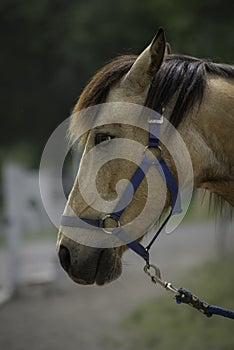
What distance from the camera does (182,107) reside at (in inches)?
99.4

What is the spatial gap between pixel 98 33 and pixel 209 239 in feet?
13.6

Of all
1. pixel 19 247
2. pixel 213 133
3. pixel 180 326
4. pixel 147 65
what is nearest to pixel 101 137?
pixel 147 65

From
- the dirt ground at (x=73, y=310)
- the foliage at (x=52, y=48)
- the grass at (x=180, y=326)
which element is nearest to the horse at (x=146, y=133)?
the dirt ground at (x=73, y=310)

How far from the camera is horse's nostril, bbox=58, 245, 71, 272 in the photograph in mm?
2516

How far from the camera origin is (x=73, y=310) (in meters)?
6.98

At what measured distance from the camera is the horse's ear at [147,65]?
2.42 m

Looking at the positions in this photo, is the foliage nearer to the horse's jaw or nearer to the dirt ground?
the dirt ground

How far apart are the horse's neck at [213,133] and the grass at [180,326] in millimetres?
3177

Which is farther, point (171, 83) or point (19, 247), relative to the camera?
point (19, 247)

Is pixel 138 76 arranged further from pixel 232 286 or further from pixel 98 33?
pixel 98 33

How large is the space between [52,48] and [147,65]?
23.7 ft

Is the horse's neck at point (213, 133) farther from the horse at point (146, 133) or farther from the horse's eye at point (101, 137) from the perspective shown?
the horse's eye at point (101, 137)

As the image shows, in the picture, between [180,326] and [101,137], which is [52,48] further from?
[101,137]

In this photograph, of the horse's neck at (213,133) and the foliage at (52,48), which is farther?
the foliage at (52,48)
